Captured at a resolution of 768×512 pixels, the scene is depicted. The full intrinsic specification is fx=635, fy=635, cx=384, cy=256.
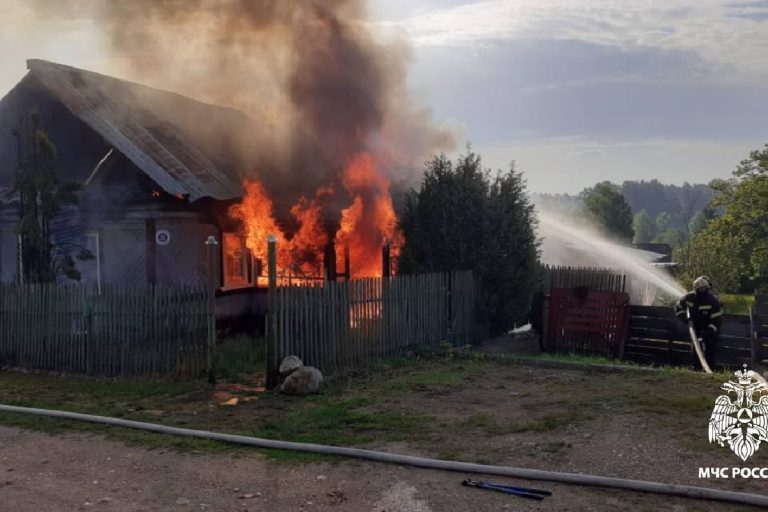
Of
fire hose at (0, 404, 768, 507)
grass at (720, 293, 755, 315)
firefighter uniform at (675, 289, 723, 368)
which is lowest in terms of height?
grass at (720, 293, 755, 315)

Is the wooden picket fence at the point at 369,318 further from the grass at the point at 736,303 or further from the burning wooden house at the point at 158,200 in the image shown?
the grass at the point at 736,303

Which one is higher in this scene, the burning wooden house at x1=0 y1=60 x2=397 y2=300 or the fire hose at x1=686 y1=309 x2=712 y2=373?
the burning wooden house at x1=0 y1=60 x2=397 y2=300

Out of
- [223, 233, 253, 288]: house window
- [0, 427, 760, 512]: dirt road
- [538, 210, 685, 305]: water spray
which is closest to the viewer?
[0, 427, 760, 512]: dirt road

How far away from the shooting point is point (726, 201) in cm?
4159

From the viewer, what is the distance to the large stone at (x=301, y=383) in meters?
9.41

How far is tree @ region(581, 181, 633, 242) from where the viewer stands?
2239 inches

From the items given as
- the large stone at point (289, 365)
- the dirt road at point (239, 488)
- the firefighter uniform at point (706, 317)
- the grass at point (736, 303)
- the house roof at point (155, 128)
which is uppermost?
the house roof at point (155, 128)

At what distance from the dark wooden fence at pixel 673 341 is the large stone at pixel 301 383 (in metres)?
6.88

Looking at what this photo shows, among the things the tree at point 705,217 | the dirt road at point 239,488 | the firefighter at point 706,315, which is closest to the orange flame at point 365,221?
the firefighter at point 706,315

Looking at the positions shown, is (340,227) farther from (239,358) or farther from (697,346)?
(697,346)

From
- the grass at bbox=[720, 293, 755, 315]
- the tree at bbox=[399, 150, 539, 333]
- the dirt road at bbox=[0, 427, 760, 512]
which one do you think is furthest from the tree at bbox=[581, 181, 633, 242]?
the dirt road at bbox=[0, 427, 760, 512]

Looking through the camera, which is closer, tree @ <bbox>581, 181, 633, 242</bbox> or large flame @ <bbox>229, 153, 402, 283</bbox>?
large flame @ <bbox>229, 153, 402, 283</bbox>

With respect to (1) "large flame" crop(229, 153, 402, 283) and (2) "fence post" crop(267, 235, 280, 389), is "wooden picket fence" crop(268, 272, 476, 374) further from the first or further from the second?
(1) "large flame" crop(229, 153, 402, 283)

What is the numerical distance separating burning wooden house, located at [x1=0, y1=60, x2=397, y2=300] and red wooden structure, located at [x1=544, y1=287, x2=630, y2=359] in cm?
506
